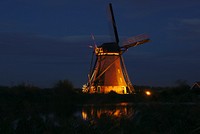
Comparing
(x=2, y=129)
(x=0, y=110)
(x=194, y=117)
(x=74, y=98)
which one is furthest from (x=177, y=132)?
(x=74, y=98)

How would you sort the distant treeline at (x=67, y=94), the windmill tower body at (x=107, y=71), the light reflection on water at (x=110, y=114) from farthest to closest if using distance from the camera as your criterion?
1. the windmill tower body at (x=107, y=71)
2. the distant treeline at (x=67, y=94)
3. the light reflection on water at (x=110, y=114)

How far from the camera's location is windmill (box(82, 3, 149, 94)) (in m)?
48.6

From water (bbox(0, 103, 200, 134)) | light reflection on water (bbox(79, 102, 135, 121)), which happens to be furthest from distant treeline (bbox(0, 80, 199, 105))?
water (bbox(0, 103, 200, 134))

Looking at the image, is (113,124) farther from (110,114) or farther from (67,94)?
(67,94)

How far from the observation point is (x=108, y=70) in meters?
49.0

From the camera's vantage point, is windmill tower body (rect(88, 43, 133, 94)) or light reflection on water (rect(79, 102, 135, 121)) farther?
windmill tower body (rect(88, 43, 133, 94))

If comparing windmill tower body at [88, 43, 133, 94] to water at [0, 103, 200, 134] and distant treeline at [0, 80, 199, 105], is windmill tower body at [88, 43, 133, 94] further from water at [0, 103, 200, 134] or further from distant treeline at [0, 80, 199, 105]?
water at [0, 103, 200, 134]

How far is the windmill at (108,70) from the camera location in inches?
1913

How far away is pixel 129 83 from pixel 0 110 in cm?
3827

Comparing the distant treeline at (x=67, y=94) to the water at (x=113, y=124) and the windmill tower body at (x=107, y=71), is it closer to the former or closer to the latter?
the windmill tower body at (x=107, y=71)

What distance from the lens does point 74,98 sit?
4250 centimetres

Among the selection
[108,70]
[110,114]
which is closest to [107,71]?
[108,70]

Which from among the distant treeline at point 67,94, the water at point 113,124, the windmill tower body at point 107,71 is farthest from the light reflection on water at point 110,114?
the windmill tower body at point 107,71

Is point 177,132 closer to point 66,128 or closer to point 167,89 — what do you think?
point 66,128
